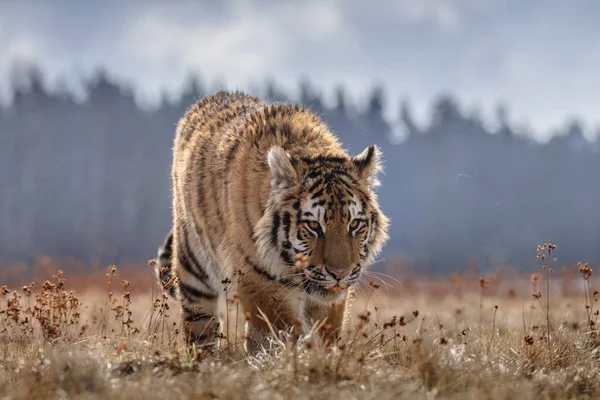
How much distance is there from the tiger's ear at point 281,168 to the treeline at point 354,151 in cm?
4886

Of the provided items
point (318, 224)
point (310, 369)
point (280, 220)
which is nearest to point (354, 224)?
point (318, 224)

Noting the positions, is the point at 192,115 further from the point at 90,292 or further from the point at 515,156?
the point at 515,156

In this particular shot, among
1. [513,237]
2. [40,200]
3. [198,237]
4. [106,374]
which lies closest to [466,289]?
[198,237]

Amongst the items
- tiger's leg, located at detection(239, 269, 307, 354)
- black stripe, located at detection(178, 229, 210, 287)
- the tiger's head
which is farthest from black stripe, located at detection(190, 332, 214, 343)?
the tiger's head

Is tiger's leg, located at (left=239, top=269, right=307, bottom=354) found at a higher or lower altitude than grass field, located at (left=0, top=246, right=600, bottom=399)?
higher

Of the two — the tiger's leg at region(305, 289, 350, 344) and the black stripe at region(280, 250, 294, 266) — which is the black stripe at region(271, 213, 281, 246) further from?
the tiger's leg at region(305, 289, 350, 344)

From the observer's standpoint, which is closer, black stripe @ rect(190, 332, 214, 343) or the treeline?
black stripe @ rect(190, 332, 214, 343)

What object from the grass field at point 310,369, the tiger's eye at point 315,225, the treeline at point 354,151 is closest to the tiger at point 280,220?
the tiger's eye at point 315,225

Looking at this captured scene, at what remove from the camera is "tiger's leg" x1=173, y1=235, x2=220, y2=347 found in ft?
20.1

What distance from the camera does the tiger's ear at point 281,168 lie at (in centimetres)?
477

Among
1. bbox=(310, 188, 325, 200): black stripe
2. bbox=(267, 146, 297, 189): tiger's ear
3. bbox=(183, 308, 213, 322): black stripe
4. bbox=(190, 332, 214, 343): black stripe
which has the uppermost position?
bbox=(267, 146, 297, 189): tiger's ear

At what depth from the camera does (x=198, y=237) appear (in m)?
5.98

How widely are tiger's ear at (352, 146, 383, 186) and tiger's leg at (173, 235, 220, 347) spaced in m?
1.92

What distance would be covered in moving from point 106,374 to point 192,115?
12.7 ft
